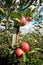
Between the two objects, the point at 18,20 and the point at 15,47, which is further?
the point at 15,47

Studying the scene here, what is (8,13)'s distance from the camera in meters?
1.49

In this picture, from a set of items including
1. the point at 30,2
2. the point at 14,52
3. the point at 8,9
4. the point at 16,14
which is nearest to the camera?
the point at 16,14

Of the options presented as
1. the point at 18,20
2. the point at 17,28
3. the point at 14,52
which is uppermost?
the point at 18,20

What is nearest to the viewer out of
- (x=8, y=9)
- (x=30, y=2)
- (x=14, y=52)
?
(x=8, y=9)

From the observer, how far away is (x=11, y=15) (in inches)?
57.2

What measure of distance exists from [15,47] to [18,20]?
0.27 m

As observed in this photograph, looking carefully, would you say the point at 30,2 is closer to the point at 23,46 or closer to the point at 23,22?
the point at 23,22

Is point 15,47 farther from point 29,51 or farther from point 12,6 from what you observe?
point 12,6

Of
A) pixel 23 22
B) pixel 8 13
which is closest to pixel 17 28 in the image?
pixel 23 22

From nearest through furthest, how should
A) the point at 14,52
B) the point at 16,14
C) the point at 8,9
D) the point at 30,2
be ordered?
1. the point at 16,14
2. the point at 8,9
3. the point at 14,52
4. the point at 30,2

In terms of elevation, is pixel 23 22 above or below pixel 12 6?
below

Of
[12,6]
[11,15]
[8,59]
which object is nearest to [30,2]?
[12,6]

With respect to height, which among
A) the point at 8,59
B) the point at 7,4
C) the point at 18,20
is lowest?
the point at 8,59

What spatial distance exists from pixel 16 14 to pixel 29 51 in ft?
1.14
